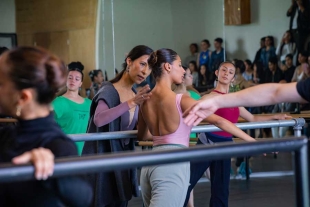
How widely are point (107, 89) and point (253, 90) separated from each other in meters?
2.48

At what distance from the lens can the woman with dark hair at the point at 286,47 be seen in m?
15.1

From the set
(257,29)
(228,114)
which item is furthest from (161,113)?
(257,29)

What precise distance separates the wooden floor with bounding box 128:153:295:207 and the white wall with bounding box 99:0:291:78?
3676mm

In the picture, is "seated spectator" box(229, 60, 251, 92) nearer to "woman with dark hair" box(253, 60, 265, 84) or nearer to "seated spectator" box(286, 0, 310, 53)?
"woman with dark hair" box(253, 60, 265, 84)

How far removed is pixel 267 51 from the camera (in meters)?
15.4

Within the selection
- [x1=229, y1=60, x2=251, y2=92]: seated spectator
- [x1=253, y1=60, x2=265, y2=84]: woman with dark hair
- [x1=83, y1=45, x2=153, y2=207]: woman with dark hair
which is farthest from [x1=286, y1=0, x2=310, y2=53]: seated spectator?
[x1=83, y1=45, x2=153, y2=207]: woman with dark hair

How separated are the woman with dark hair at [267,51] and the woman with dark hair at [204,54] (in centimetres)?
120

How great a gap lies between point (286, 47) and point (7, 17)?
5.97 meters

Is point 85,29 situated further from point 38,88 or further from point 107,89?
point 38,88

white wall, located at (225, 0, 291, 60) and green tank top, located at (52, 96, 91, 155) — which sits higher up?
white wall, located at (225, 0, 291, 60)

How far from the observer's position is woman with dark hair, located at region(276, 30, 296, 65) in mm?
15086

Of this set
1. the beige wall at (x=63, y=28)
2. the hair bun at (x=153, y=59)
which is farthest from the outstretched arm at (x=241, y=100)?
the beige wall at (x=63, y=28)

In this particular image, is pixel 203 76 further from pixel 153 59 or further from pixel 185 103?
pixel 185 103

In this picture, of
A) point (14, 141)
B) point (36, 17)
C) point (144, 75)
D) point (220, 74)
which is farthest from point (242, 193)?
point (36, 17)
